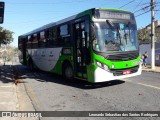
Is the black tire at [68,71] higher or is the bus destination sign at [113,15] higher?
the bus destination sign at [113,15]

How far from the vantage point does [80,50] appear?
13.1 meters

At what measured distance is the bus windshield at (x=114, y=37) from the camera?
1187 centimetres

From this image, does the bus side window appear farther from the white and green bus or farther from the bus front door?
the bus front door

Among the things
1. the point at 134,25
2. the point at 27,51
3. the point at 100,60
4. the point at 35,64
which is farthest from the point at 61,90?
the point at 27,51

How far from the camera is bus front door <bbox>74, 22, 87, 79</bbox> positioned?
12805 millimetres

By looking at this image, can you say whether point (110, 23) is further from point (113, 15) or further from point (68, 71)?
point (68, 71)

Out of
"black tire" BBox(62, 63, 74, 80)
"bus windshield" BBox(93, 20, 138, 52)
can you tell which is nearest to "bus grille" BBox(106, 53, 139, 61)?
"bus windshield" BBox(93, 20, 138, 52)

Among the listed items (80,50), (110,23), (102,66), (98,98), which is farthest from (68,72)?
(98,98)

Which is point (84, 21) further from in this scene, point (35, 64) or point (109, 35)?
point (35, 64)

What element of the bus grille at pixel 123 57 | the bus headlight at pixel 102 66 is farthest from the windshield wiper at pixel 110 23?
the bus headlight at pixel 102 66

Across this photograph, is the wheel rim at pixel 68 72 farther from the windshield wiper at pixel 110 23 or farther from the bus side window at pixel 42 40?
the bus side window at pixel 42 40

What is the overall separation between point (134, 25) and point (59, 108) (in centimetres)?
607

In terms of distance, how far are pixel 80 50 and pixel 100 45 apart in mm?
1535

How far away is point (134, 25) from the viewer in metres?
13.2
